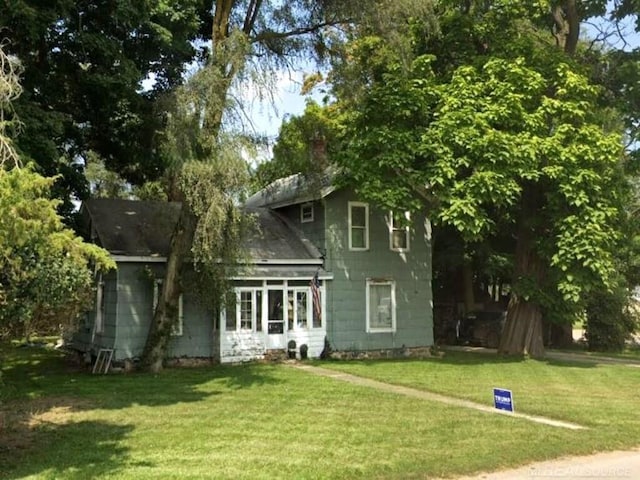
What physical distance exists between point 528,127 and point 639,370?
8184 mm

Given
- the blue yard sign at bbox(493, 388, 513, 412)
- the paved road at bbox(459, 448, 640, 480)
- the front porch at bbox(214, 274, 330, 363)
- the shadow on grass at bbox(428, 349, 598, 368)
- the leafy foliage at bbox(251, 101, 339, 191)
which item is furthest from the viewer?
the shadow on grass at bbox(428, 349, 598, 368)

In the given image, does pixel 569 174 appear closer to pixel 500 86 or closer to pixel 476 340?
pixel 500 86

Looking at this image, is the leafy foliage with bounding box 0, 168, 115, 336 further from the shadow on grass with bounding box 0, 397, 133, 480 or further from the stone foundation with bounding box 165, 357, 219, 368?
the stone foundation with bounding box 165, 357, 219, 368

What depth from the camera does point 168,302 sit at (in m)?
18.0

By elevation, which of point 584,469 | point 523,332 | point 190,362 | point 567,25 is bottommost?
point 584,469

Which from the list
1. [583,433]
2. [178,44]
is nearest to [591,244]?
[583,433]

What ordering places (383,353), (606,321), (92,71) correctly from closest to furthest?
(92,71)
(383,353)
(606,321)

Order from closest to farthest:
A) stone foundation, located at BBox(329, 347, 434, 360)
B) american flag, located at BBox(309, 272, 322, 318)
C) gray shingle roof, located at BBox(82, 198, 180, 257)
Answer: gray shingle roof, located at BBox(82, 198, 180, 257) < american flag, located at BBox(309, 272, 322, 318) < stone foundation, located at BBox(329, 347, 434, 360)

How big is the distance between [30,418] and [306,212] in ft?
44.1

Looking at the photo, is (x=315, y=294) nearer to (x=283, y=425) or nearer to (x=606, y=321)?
(x=283, y=425)

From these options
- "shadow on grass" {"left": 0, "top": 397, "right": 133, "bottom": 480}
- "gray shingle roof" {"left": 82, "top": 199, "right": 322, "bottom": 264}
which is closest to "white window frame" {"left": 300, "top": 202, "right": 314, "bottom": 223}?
"gray shingle roof" {"left": 82, "top": 199, "right": 322, "bottom": 264}

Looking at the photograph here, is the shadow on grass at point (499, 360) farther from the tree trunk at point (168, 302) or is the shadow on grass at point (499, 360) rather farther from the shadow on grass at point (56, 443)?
the shadow on grass at point (56, 443)

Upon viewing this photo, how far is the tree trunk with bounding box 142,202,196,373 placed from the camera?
17594mm

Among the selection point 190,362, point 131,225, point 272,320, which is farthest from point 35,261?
point 272,320
